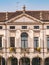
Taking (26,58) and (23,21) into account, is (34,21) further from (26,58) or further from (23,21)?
(26,58)

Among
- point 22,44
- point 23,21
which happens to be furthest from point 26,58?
point 23,21

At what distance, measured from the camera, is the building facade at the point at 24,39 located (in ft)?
145

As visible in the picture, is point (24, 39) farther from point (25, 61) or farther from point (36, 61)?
point (36, 61)

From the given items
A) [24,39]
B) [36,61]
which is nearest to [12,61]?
[36,61]

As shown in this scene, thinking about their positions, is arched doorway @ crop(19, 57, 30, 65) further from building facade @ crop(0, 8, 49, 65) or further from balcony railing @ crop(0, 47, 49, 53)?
balcony railing @ crop(0, 47, 49, 53)

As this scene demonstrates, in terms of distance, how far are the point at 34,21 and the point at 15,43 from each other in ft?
11.9

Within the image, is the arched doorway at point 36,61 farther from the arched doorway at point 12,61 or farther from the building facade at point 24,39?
the arched doorway at point 12,61

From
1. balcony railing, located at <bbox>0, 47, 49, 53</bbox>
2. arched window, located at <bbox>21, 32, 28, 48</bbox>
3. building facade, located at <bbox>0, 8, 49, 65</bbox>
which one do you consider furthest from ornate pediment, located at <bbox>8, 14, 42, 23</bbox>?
balcony railing, located at <bbox>0, 47, 49, 53</bbox>

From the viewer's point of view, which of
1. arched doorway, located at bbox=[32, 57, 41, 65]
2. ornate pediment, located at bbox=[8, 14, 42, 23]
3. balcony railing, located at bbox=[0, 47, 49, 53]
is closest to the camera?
balcony railing, located at bbox=[0, 47, 49, 53]

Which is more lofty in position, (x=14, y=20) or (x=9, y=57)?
(x=14, y=20)

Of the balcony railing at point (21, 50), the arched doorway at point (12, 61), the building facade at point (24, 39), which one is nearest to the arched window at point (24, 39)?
the building facade at point (24, 39)

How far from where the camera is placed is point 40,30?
44281 millimetres

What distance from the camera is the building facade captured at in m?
44.2

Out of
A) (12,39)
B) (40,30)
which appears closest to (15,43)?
(12,39)
